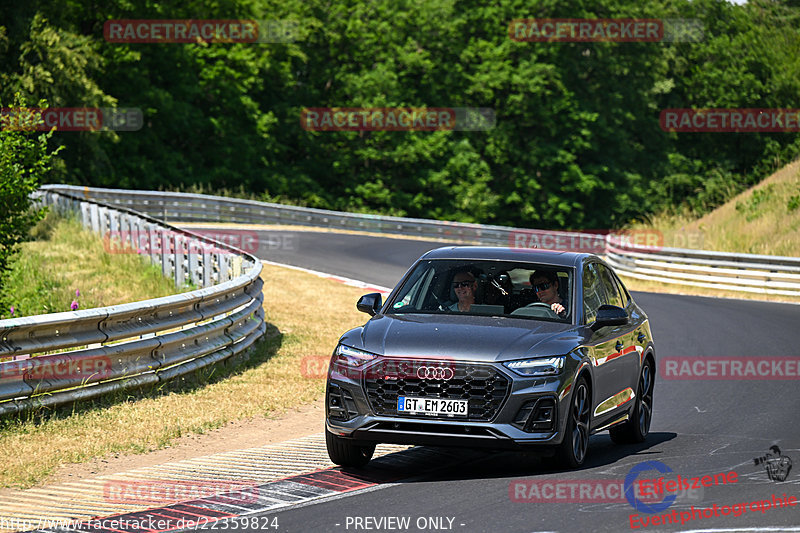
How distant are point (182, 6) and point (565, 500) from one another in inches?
2151

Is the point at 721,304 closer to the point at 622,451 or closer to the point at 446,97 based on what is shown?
the point at 622,451

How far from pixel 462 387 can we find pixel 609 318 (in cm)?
167

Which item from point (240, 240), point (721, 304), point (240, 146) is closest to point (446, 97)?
point (240, 146)

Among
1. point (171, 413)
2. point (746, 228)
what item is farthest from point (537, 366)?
point (746, 228)

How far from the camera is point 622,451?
9992mm

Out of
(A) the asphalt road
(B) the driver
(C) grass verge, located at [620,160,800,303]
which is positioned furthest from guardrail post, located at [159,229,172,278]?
(C) grass verge, located at [620,160,800,303]

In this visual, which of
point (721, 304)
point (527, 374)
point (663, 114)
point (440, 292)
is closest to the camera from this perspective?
point (527, 374)

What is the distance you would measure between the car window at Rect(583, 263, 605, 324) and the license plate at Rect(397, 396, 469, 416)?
1707 millimetres

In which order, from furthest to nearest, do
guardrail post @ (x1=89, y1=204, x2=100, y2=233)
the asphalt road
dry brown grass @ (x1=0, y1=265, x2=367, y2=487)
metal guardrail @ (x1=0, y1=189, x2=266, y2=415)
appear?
guardrail post @ (x1=89, y1=204, x2=100, y2=233)
metal guardrail @ (x1=0, y1=189, x2=266, y2=415)
dry brown grass @ (x1=0, y1=265, x2=367, y2=487)
the asphalt road

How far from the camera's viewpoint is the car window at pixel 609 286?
1048 centimetres

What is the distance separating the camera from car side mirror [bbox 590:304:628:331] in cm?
920

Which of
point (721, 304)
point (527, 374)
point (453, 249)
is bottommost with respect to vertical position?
point (721, 304)

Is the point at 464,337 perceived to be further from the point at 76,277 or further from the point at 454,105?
the point at 454,105

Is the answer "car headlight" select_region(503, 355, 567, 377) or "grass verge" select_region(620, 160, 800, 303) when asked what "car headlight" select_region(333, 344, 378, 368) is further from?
"grass verge" select_region(620, 160, 800, 303)
